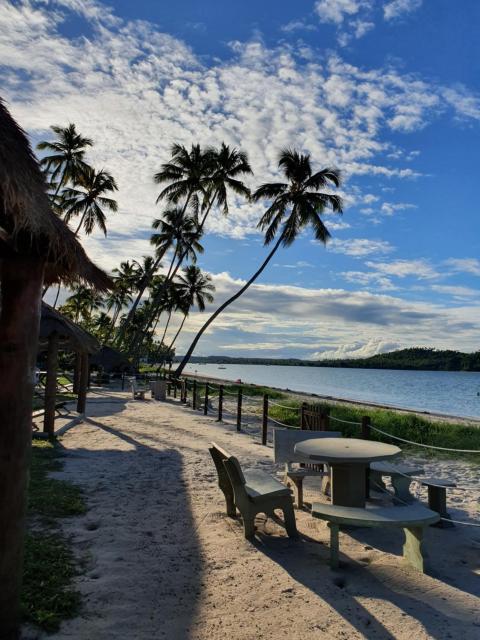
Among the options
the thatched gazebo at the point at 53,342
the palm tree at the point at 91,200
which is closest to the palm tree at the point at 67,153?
the palm tree at the point at 91,200

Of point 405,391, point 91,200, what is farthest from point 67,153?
point 405,391

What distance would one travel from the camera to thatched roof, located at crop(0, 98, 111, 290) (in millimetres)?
2848

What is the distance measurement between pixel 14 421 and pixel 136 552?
2.01 m

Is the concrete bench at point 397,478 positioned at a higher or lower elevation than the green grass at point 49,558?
higher

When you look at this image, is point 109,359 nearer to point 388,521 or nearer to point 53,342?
point 53,342

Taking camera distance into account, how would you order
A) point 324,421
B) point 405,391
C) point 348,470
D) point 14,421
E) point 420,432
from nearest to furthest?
point 14,421 < point 348,470 < point 324,421 < point 420,432 < point 405,391

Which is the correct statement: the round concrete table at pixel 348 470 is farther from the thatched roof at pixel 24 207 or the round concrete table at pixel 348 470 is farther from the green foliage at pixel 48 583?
the thatched roof at pixel 24 207

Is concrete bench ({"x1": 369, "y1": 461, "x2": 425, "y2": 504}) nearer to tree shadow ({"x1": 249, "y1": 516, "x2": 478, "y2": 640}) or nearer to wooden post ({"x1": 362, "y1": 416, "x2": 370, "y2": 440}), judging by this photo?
wooden post ({"x1": 362, "y1": 416, "x2": 370, "y2": 440})

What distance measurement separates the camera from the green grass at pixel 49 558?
3.12m

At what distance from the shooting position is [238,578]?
12.3 feet

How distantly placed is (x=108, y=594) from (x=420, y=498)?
4803 mm

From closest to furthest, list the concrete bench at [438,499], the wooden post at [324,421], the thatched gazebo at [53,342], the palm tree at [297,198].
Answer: the concrete bench at [438,499]
the wooden post at [324,421]
the thatched gazebo at [53,342]
the palm tree at [297,198]

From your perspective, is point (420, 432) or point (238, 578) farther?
point (420, 432)

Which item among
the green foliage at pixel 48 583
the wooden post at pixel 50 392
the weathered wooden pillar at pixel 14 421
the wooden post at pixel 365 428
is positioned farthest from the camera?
the wooden post at pixel 50 392
